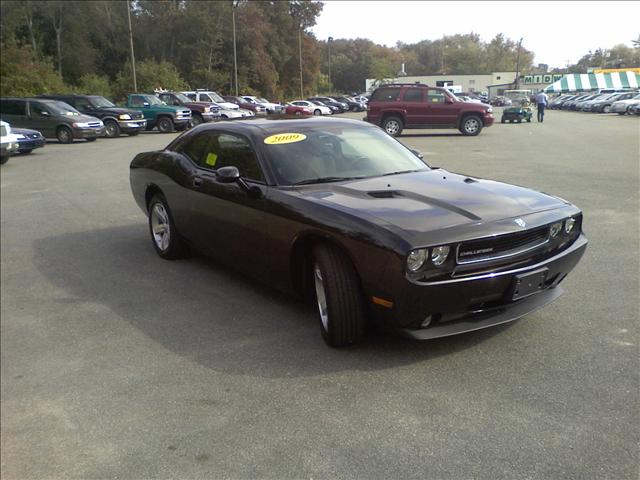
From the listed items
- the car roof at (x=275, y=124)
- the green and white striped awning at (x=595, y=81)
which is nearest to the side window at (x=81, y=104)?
the car roof at (x=275, y=124)

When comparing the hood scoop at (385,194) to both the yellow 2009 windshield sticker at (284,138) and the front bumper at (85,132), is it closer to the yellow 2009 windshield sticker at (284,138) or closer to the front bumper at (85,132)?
the yellow 2009 windshield sticker at (284,138)

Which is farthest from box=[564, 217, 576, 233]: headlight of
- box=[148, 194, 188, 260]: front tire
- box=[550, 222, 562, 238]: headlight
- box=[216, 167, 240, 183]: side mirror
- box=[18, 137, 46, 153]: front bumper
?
box=[18, 137, 46, 153]: front bumper

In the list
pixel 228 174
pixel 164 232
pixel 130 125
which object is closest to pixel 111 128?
pixel 130 125

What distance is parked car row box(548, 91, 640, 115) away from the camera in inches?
1456

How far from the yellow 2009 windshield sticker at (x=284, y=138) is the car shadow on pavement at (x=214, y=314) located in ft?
4.16

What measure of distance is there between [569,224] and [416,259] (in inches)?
54.7

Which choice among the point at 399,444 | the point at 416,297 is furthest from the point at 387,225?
the point at 399,444

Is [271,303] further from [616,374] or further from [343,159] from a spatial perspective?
[616,374]

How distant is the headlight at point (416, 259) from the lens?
3178 millimetres

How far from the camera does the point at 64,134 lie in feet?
66.5

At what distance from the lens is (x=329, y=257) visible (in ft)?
11.8

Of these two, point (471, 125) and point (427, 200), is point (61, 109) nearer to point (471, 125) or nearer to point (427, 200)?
point (471, 125)

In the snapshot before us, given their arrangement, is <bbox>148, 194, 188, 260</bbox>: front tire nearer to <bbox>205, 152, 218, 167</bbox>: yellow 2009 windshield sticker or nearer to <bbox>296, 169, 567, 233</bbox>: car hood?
<bbox>205, 152, 218, 167</bbox>: yellow 2009 windshield sticker

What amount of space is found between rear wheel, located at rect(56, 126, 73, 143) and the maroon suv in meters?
11.1
